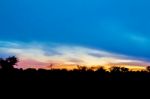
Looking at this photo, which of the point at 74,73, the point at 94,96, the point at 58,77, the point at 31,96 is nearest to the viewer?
the point at 31,96

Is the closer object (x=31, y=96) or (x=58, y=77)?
(x=31, y=96)

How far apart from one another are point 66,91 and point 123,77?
19.6 feet

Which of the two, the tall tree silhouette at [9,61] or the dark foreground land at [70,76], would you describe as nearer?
the dark foreground land at [70,76]

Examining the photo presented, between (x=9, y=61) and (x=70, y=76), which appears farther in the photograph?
(x=9, y=61)

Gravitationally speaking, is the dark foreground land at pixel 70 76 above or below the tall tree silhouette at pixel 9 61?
below

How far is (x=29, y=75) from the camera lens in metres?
28.2

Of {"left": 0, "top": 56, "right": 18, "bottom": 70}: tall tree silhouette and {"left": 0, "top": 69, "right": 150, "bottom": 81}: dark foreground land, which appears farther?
{"left": 0, "top": 56, "right": 18, "bottom": 70}: tall tree silhouette

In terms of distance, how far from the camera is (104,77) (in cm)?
2864

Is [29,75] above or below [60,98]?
above

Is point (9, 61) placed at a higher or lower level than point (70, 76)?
higher

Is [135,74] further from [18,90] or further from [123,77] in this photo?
[18,90]

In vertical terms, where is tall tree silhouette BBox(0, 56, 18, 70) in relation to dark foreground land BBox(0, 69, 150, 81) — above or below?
above

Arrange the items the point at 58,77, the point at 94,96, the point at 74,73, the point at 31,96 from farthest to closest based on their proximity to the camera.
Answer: the point at 74,73
the point at 58,77
the point at 94,96
the point at 31,96

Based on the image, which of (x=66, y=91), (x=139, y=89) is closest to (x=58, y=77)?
(x=66, y=91)
